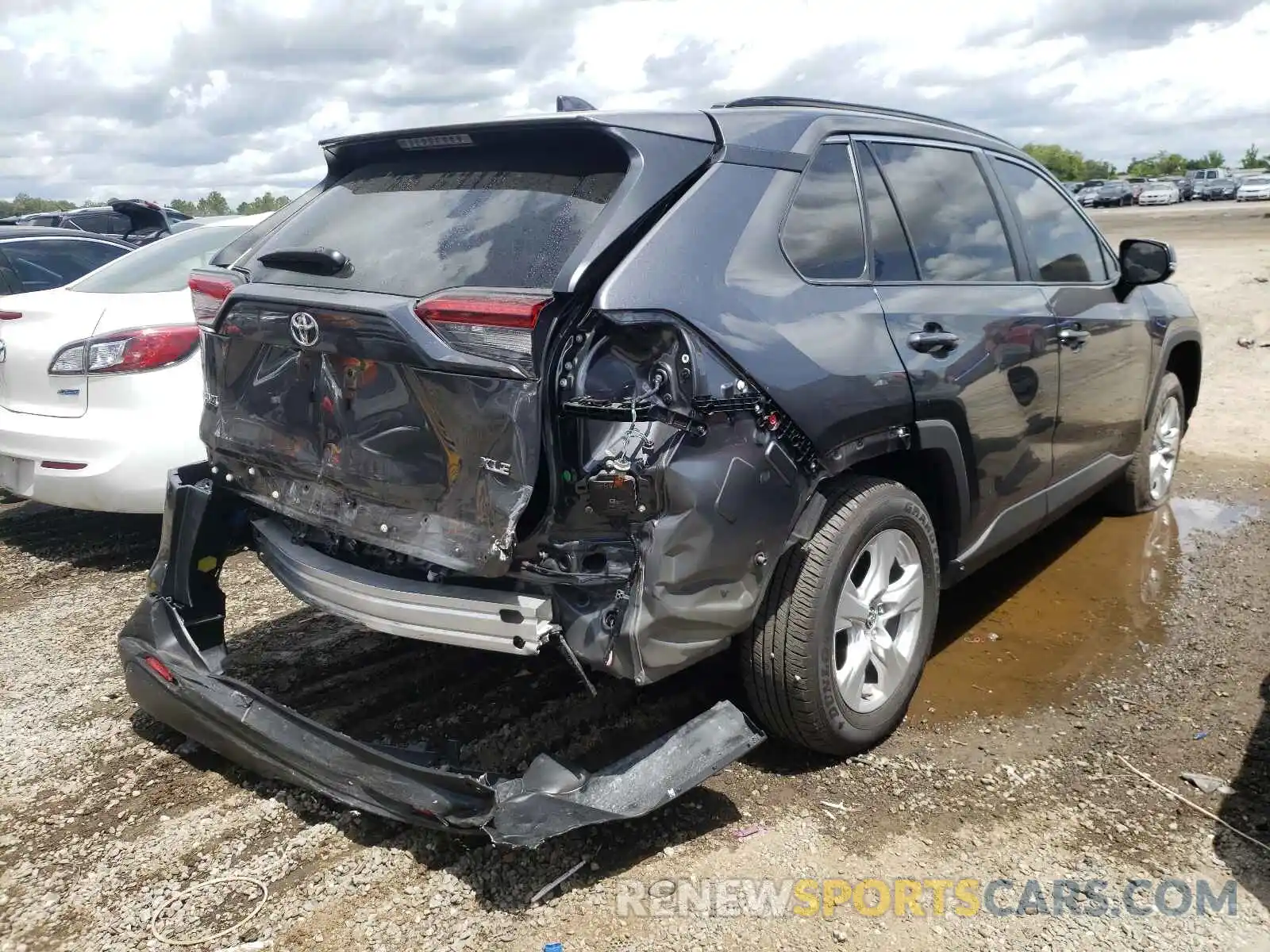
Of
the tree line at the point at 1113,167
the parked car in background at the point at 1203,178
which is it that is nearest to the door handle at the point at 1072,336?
the parked car in background at the point at 1203,178

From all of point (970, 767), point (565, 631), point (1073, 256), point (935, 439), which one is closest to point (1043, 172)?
point (1073, 256)

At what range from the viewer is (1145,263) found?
181 inches

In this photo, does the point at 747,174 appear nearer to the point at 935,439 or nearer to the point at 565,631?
the point at 935,439

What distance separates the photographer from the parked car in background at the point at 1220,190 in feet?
173

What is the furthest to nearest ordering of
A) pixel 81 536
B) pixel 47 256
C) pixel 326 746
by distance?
pixel 47 256, pixel 81 536, pixel 326 746

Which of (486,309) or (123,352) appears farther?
(123,352)

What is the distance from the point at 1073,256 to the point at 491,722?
313cm

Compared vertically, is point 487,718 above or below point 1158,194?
below

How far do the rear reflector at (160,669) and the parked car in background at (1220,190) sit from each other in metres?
60.6

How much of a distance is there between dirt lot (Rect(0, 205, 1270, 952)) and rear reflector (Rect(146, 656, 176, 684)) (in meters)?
0.36

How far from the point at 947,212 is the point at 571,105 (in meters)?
1.43

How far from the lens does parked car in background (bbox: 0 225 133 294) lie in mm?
7441

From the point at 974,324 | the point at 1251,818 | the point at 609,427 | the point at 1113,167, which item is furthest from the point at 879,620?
the point at 1113,167

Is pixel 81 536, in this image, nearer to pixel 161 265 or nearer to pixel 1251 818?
pixel 161 265
